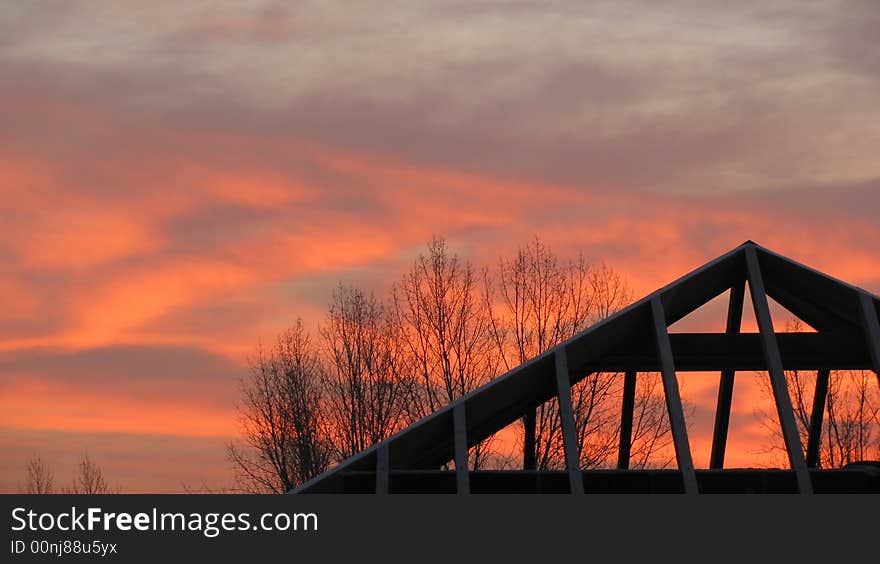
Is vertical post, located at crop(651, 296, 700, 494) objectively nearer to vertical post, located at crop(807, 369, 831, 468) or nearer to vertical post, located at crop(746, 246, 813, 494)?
vertical post, located at crop(746, 246, 813, 494)

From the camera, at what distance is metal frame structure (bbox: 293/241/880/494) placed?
1734 centimetres

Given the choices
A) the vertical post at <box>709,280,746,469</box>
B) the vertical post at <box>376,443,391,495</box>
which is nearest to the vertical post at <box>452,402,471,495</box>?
the vertical post at <box>376,443,391,495</box>

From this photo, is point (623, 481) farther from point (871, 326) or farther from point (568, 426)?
point (871, 326)

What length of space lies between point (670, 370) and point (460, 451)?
3539 millimetres

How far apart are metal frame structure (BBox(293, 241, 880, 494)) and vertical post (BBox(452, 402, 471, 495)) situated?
21mm

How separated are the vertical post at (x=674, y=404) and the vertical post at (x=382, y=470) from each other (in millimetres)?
4256

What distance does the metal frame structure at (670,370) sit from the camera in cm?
1734
